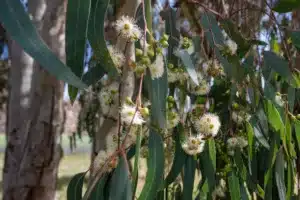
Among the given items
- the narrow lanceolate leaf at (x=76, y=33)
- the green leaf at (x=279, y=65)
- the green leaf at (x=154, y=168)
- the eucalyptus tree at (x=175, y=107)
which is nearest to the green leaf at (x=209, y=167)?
the eucalyptus tree at (x=175, y=107)

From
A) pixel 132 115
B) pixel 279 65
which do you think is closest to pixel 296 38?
pixel 279 65

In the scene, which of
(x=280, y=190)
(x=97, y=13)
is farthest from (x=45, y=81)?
(x=280, y=190)

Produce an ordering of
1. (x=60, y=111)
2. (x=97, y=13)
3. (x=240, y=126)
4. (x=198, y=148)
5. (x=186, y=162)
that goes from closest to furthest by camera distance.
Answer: (x=97, y=13) < (x=198, y=148) < (x=186, y=162) < (x=240, y=126) < (x=60, y=111)

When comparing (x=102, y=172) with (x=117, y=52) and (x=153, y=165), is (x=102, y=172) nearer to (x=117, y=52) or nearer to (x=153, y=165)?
(x=153, y=165)

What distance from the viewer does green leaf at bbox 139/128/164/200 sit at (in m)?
0.73

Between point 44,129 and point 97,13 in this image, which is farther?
point 44,129

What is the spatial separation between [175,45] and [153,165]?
43cm

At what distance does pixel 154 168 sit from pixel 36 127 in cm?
58

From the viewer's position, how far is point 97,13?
0.73m

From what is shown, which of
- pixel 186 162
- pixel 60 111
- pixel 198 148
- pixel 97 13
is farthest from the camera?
pixel 60 111

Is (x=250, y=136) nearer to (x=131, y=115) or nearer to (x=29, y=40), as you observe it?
(x=131, y=115)

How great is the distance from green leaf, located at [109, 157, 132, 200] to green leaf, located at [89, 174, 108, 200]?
0.10m

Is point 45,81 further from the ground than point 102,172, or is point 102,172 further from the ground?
point 45,81

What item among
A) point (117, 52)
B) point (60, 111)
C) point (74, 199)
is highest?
point (117, 52)
